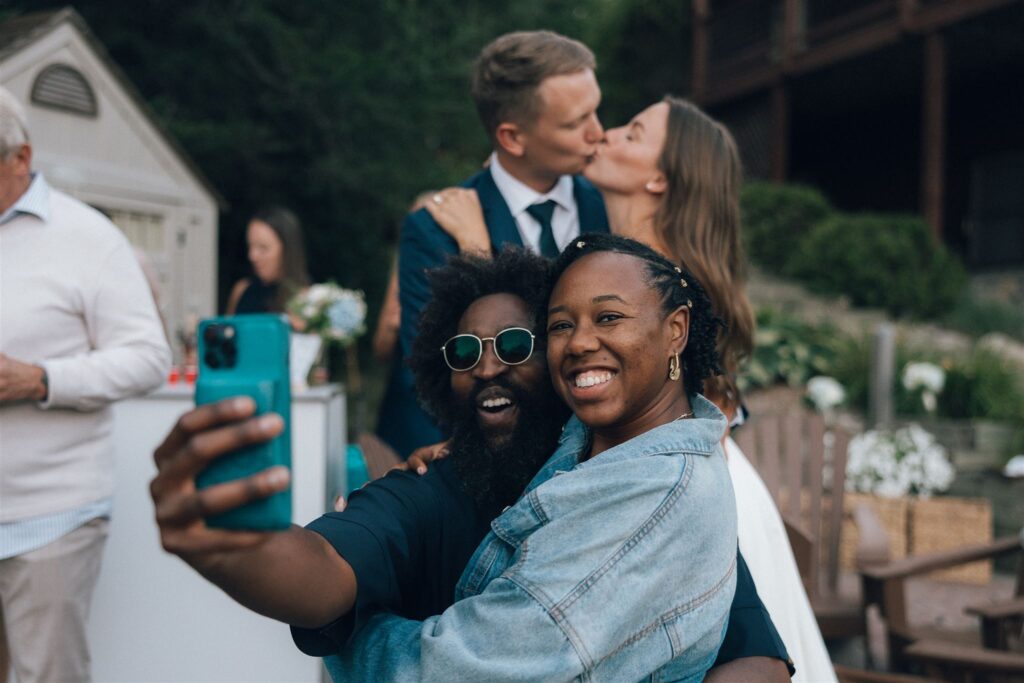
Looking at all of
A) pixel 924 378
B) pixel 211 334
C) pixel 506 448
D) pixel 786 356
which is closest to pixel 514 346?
pixel 506 448

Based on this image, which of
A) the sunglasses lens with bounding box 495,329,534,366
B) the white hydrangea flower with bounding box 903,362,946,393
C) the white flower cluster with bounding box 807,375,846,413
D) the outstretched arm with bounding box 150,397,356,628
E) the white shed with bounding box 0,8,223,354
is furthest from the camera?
the white shed with bounding box 0,8,223,354

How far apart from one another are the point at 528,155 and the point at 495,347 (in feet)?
3.30

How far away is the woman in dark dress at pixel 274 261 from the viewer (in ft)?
17.7

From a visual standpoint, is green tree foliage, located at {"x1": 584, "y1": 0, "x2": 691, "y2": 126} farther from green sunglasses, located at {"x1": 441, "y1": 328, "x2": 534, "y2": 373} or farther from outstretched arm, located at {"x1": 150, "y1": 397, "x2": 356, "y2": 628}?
outstretched arm, located at {"x1": 150, "y1": 397, "x2": 356, "y2": 628}

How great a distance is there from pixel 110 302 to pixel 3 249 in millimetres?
310

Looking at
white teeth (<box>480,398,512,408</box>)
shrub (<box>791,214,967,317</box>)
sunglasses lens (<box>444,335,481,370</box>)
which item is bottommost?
white teeth (<box>480,398,512,408</box>)

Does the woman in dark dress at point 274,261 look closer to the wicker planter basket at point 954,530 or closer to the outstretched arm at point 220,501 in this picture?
the outstretched arm at point 220,501

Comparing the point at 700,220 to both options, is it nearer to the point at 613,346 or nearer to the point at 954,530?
the point at 613,346

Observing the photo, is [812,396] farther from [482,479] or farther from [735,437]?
[482,479]

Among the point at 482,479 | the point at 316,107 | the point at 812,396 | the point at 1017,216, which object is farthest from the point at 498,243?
the point at 1017,216

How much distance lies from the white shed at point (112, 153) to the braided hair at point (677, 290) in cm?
740

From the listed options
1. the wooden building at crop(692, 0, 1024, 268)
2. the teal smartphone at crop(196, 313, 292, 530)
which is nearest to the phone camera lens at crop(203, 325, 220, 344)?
the teal smartphone at crop(196, 313, 292, 530)

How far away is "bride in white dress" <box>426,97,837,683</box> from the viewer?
2.64m

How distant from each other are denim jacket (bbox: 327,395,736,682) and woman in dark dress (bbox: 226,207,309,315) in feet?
13.5
